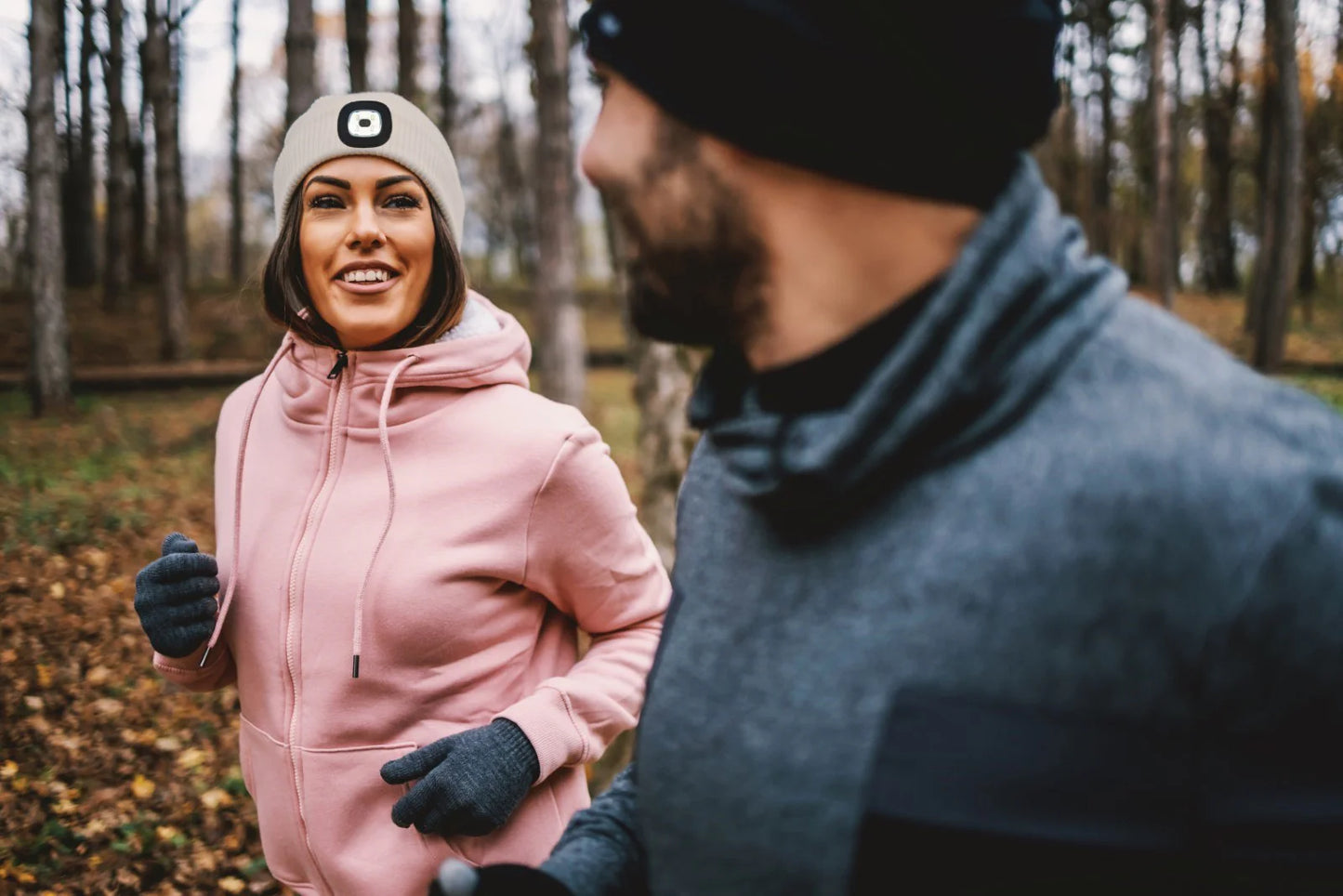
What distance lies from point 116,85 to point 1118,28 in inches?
928

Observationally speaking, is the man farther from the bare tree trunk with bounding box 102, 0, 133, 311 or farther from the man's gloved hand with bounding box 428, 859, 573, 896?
the bare tree trunk with bounding box 102, 0, 133, 311

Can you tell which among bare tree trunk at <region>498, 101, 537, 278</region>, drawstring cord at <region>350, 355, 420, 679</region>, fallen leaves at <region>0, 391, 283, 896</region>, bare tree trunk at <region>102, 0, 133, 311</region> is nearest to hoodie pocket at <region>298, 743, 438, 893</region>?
drawstring cord at <region>350, 355, 420, 679</region>

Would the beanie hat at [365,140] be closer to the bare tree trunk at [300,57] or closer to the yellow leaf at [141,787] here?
the yellow leaf at [141,787]

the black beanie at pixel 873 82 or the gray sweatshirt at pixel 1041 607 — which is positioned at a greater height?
the black beanie at pixel 873 82

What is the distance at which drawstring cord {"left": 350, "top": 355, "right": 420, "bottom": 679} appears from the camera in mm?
2061

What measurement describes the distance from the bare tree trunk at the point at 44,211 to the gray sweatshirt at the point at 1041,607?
13.9 meters

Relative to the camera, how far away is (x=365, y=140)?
229 cm

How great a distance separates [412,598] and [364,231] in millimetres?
833

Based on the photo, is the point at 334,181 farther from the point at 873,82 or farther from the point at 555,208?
the point at 555,208

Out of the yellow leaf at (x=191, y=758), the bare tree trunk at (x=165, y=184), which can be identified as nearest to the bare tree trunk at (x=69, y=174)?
the bare tree trunk at (x=165, y=184)

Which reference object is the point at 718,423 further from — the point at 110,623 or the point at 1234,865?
the point at 110,623

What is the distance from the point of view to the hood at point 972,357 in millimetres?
982

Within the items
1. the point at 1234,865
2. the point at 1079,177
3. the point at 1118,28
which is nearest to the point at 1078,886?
the point at 1234,865

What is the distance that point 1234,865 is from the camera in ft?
3.09
